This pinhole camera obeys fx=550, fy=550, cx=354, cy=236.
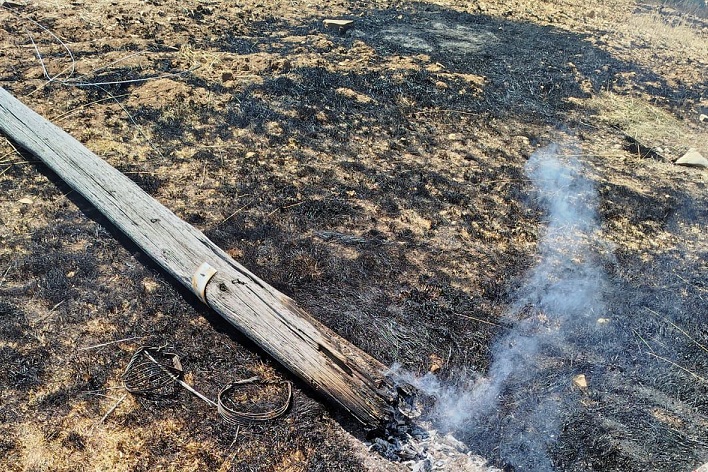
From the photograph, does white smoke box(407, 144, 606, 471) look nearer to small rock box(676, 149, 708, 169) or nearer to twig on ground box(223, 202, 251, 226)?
small rock box(676, 149, 708, 169)

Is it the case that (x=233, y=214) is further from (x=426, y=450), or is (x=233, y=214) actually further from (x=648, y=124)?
(x=648, y=124)

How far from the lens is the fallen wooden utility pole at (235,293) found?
329cm

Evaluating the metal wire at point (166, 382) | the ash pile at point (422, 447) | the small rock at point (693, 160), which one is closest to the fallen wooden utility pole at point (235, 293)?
the ash pile at point (422, 447)

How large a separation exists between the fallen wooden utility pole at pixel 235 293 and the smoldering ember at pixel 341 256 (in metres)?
0.02

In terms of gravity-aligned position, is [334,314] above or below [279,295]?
below

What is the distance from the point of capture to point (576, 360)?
3938mm

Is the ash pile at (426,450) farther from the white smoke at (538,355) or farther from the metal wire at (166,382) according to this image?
the metal wire at (166,382)

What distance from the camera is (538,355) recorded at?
3.96 meters

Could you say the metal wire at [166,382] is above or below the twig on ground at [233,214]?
above

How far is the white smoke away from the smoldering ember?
0.02 m

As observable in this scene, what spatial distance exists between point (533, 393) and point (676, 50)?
8.74 m

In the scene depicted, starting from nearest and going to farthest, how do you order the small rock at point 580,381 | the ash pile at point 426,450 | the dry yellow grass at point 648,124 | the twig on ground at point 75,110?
1. the ash pile at point 426,450
2. the small rock at point 580,381
3. the twig on ground at point 75,110
4. the dry yellow grass at point 648,124

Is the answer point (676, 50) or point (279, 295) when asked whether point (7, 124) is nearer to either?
point (279, 295)

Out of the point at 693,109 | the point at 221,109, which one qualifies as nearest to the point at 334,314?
the point at 221,109
